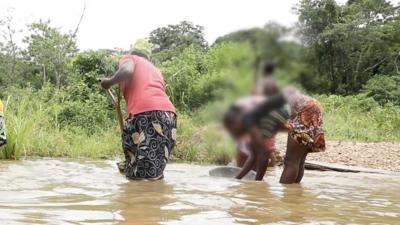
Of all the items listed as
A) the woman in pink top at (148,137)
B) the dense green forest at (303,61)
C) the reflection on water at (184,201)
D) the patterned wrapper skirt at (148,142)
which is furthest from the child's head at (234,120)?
the patterned wrapper skirt at (148,142)

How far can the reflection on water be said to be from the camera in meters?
2.70

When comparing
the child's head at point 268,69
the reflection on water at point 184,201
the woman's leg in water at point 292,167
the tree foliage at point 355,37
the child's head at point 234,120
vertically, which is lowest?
the reflection on water at point 184,201

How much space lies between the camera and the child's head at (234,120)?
12.7 inches

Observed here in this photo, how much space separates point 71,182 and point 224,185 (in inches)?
47.9

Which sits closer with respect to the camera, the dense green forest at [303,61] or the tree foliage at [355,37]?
the dense green forest at [303,61]

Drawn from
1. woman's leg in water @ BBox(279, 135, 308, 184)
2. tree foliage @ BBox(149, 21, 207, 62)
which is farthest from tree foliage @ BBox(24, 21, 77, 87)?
woman's leg in water @ BBox(279, 135, 308, 184)

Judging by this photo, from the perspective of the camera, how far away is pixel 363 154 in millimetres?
8484

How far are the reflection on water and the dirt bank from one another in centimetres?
287

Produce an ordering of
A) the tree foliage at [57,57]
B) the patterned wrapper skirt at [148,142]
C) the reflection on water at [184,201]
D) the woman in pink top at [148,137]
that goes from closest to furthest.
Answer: the tree foliage at [57,57] < the reflection on water at [184,201] < the woman in pink top at [148,137] < the patterned wrapper skirt at [148,142]

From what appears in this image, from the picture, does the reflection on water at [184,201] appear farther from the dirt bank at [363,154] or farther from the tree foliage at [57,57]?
the dirt bank at [363,154]

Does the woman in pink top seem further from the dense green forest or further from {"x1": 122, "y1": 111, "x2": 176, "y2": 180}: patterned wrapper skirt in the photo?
the dense green forest

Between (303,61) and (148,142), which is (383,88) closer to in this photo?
(303,61)

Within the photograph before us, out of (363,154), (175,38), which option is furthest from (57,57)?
(363,154)

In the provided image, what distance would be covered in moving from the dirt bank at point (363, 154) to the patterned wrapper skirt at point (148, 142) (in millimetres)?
3360
